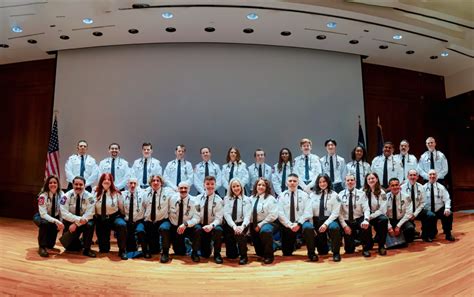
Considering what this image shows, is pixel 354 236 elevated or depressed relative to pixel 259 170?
depressed

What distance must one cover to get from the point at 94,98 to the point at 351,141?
202 inches

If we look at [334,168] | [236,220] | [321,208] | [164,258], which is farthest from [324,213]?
[164,258]

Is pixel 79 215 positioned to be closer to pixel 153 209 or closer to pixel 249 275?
pixel 153 209

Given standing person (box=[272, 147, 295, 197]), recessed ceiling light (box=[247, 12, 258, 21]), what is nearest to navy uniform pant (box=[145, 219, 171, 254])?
standing person (box=[272, 147, 295, 197])

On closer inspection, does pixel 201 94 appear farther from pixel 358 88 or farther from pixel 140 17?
pixel 358 88

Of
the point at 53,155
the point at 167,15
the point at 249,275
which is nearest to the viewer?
the point at 249,275

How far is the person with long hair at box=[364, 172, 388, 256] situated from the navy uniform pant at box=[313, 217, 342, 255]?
53 centimetres

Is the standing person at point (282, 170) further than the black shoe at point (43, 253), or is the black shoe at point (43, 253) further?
the standing person at point (282, 170)

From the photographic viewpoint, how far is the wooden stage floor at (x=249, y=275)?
3424mm

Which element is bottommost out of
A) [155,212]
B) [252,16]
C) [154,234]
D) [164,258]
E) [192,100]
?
[164,258]

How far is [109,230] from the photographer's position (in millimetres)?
4754

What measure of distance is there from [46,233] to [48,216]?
0.22 meters

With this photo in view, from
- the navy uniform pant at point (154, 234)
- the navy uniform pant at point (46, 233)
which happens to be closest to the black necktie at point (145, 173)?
the navy uniform pant at point (154, 234)

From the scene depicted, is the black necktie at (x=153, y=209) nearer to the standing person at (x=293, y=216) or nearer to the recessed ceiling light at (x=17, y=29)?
the standing person at (x=293, y=216)
